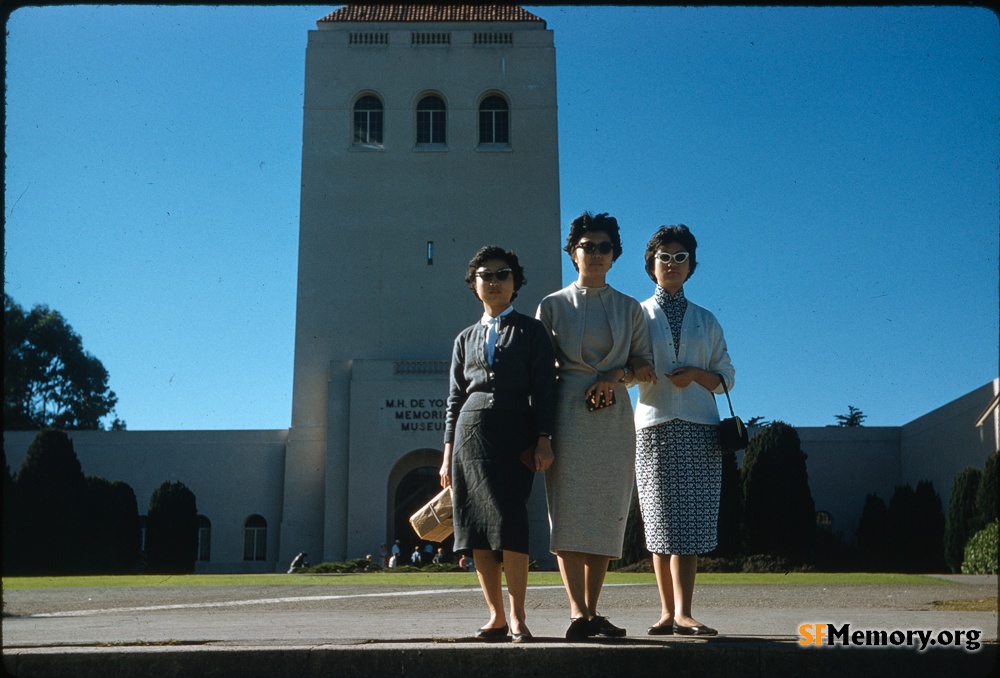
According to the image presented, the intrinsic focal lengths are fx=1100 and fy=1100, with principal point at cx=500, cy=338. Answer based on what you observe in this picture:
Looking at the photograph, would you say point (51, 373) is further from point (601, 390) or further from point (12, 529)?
point (601, 390)

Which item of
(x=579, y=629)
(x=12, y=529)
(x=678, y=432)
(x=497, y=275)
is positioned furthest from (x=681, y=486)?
(x=12, y=529)

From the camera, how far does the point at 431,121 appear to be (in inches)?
1260

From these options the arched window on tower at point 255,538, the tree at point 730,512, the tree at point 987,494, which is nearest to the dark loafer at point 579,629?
the tree at point 987,494

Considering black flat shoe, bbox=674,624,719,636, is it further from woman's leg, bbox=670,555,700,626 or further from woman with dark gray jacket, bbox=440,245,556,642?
woman with dark gray jacket, bbox=440,245,556,642

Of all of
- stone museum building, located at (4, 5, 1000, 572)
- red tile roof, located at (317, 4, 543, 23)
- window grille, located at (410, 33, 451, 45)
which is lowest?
stone museum building, located at (4, 5, 1000, 572)

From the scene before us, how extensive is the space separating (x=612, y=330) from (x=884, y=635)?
1721mm

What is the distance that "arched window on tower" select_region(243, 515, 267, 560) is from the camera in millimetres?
30062

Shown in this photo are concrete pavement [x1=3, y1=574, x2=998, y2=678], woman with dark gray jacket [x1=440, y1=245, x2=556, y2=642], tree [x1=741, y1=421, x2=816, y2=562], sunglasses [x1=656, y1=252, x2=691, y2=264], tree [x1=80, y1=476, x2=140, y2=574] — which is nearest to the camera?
concrete pavement [x1=3, y1=574, x2=998, y2=678]

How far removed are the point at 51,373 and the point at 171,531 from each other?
1045 inches

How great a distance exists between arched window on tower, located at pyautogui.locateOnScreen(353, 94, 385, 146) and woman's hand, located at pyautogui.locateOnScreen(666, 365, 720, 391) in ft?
90.2

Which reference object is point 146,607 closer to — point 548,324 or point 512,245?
point 548,324

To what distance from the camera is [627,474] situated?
16.1ft

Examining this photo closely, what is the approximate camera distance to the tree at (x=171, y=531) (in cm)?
2825

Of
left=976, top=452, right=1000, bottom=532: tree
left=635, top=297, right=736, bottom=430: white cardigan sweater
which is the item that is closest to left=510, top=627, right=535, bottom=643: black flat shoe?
left=635, top=297, right=736, bottom=430: white cardigan sweater
